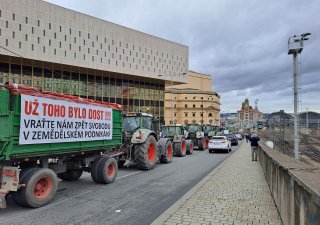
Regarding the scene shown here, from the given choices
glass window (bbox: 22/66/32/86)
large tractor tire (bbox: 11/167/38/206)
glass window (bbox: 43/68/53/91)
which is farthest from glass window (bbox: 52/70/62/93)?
large tractor tire (bbox: 11/167/38/206)

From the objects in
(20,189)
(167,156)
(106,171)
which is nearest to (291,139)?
(167,156)

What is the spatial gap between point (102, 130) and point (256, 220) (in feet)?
19.1

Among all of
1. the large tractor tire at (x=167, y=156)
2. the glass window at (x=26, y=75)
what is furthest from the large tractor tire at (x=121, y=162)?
the glass window at (x=26, y=75)

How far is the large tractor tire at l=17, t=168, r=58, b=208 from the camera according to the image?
7.09 metres

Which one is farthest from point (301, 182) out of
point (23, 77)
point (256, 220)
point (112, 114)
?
point (23, 77)

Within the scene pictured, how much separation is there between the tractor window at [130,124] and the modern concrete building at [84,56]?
13482 millimetres

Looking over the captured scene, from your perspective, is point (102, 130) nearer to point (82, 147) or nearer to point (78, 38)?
point (82, 147)

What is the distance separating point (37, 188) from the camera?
7527 mm

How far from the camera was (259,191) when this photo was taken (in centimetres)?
913

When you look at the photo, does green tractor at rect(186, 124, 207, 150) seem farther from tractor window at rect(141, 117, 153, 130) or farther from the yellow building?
the yellow building

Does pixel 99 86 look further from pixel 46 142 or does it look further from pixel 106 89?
pixel 46 142

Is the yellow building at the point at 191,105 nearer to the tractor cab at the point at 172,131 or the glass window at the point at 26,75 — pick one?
the glass window at the point at 26,75

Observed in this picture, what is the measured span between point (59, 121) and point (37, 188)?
1.83 m

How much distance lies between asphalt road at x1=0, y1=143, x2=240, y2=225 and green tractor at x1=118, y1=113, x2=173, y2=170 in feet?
4.59
